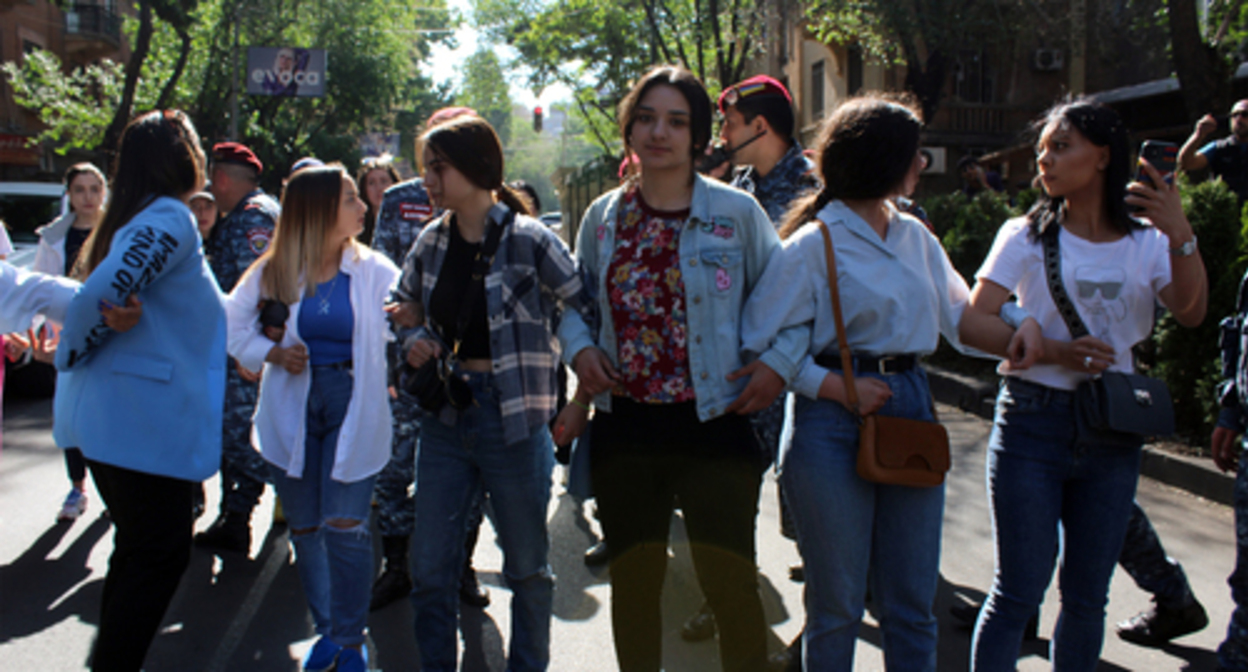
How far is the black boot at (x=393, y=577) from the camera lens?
4051 mm

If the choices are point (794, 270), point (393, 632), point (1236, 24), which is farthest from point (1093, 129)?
point (1236, 24)

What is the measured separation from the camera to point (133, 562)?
9.14 ft

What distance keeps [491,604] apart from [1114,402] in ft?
8.78

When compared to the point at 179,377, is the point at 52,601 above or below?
below

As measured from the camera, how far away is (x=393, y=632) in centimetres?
377

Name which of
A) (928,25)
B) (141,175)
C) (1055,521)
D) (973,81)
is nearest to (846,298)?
(1055,521)

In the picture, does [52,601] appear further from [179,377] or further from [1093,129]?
[1093,129]

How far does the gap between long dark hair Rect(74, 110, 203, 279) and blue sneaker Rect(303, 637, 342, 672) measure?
1506mm

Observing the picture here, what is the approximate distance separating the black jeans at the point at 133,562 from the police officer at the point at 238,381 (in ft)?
5.82

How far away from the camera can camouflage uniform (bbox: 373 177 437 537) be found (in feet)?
13.7

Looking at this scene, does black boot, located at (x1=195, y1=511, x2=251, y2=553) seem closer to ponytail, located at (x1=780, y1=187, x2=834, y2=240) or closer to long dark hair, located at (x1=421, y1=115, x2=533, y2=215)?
long dark hair, located at (x1=421, y1=115, x2=533, y2=215)

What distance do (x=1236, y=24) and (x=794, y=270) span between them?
→ 12.4 m

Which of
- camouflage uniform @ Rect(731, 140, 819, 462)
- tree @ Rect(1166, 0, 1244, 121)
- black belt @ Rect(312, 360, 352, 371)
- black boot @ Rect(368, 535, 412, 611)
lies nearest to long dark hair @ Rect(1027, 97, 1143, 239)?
camouflage uniform @ Rect(731, 140, 819, 462)

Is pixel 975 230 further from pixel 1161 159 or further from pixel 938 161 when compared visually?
pixel 938 161
